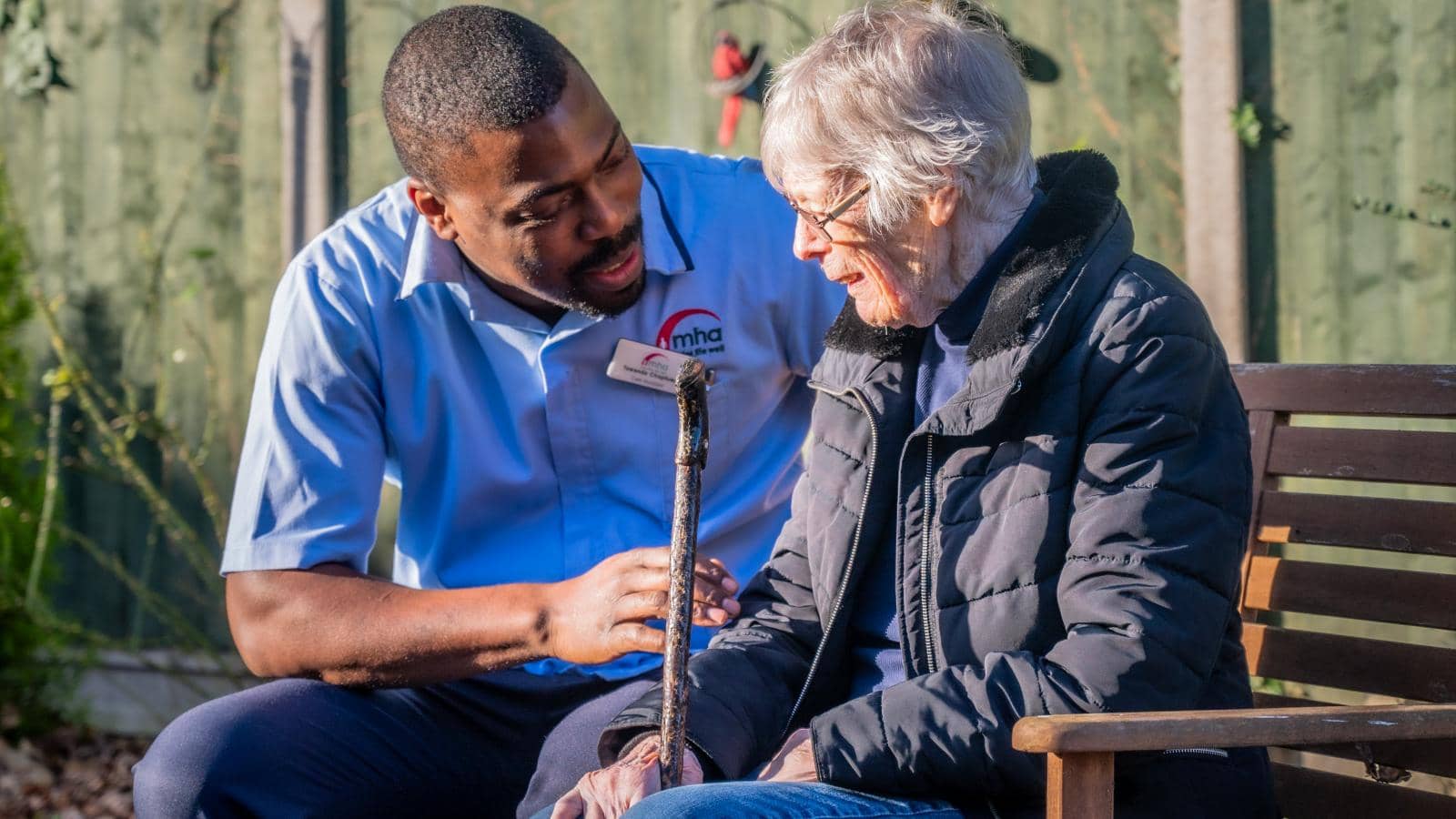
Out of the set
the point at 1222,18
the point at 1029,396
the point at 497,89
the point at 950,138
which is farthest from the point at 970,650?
the point at 1222,18

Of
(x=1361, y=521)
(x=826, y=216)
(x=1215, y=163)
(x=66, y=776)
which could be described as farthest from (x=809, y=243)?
(x=66, y=776)

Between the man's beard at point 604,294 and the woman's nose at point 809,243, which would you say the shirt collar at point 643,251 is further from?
the woman's nose at point 809,243

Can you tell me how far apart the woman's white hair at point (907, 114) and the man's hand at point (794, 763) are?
2.24 feet

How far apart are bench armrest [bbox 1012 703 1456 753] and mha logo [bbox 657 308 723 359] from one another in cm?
124

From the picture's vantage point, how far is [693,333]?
2.70m

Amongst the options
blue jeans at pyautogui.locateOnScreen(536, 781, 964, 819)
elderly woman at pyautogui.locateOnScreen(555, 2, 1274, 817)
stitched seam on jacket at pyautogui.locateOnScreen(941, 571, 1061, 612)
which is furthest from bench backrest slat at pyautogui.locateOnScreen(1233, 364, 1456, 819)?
blue jeans at pyautogui.locateOnScreen(536, 781, 964, 819)

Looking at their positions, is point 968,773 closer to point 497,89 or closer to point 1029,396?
point 1029,396

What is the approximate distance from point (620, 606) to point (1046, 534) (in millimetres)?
611

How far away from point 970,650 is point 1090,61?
90.9 inches

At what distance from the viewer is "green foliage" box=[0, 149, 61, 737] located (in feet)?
14.5

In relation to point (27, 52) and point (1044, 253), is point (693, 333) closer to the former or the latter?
point (1044, 253)

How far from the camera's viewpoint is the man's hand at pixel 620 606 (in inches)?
81.8

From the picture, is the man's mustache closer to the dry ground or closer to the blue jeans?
the blue jeans

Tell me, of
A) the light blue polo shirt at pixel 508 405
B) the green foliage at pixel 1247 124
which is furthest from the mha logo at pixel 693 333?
the green foliage at pixel 1247 124
